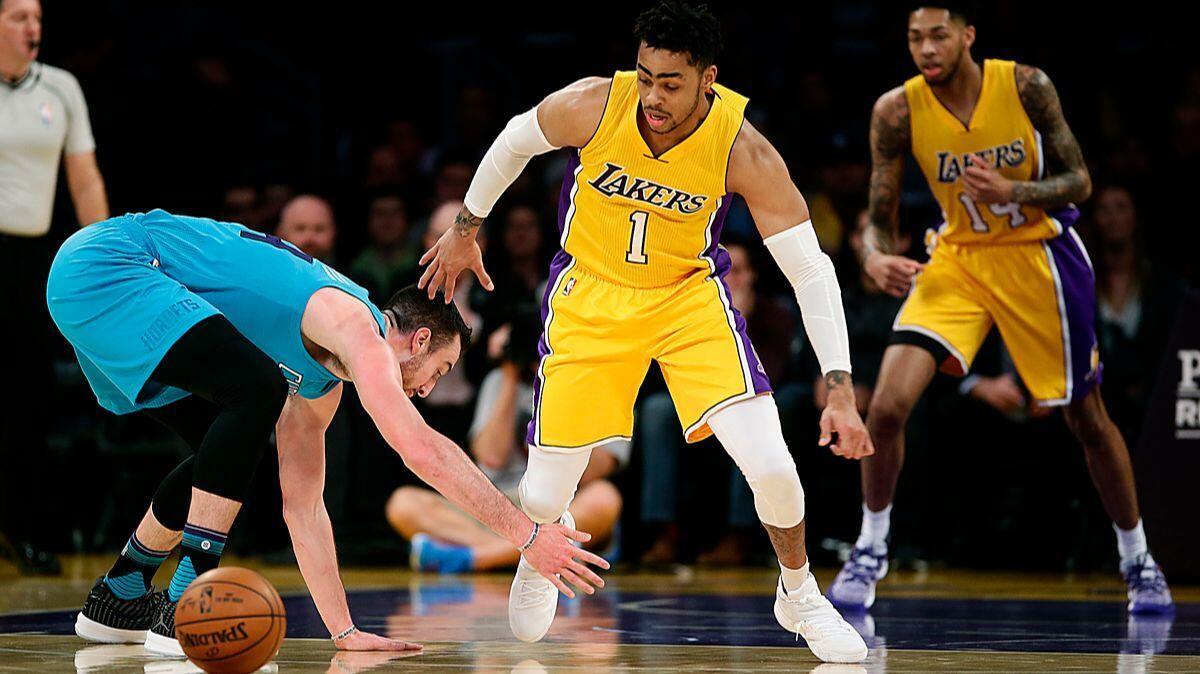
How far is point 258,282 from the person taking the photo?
4.75 metres


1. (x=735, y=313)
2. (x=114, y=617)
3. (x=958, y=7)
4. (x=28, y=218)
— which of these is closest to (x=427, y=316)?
(x=735, y=313)

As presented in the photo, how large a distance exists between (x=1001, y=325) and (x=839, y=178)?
10.7 ft

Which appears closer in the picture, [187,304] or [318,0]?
[187,304]

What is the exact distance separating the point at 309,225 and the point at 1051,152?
13.1 ft

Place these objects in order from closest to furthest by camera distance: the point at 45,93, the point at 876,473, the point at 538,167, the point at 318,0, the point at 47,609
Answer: the point at 47,609
the point at 876,473
the point at 45,93
the point at 538,167
the point at 318,0

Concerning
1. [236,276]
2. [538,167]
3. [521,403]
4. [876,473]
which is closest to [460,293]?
[521,403]

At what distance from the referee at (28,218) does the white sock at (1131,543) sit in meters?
4.74

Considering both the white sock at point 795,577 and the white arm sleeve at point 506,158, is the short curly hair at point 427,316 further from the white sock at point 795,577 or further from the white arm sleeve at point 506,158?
the white sock at point 795,577

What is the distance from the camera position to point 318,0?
12.6 m

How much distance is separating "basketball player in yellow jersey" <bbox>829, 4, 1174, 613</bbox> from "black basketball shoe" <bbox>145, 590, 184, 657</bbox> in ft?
8.96

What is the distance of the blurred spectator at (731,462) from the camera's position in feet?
28.4

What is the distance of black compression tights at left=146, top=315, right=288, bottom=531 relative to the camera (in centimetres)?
445

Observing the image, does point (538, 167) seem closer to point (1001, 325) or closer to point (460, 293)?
point (460, 293)

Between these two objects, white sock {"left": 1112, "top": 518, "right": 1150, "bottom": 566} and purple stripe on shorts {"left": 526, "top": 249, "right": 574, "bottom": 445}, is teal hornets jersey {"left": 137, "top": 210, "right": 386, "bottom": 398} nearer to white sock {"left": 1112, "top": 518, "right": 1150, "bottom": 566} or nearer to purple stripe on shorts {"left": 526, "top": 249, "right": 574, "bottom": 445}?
purple stripe on shorts {"left": 526, "top": 249, "right": 574, "bottom": 445}
